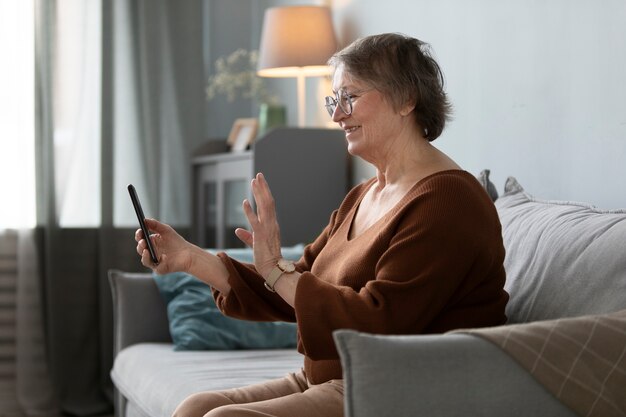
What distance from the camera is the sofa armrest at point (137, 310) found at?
9.52 feet

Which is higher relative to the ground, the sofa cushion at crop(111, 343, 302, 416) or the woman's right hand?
the woman's right hand

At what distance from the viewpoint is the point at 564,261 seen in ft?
5.91

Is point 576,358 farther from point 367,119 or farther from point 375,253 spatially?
point 367,119

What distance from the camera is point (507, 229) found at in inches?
82.7

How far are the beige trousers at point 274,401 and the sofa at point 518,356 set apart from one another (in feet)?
1.12

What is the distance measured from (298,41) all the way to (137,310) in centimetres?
122

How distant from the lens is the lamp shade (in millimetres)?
3559

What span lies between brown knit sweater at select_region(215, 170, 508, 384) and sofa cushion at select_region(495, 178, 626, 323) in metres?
0.11

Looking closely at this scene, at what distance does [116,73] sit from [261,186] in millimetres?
2376

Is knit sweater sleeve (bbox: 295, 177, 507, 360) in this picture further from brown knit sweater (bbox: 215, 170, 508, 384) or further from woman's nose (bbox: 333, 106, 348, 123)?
woman's nose (bbox: 333, 106, 348, 123)

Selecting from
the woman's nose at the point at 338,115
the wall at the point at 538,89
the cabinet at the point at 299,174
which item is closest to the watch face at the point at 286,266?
the woman's nose at the point at 338,115

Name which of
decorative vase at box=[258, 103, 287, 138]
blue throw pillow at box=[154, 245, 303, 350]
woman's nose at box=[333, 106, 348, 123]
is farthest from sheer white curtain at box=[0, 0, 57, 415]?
woman's nose at box=[333, 106, 348, 123]

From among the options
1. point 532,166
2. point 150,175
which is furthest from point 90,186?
point 532,166

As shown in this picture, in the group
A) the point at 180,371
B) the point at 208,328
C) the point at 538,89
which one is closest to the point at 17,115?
the point at 208,328
